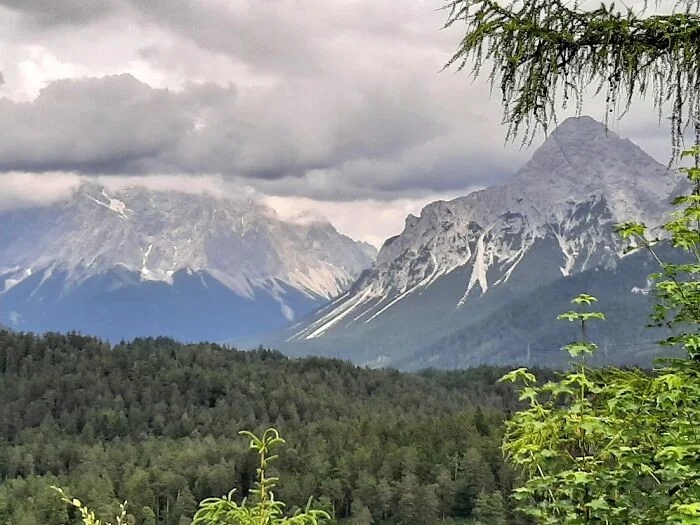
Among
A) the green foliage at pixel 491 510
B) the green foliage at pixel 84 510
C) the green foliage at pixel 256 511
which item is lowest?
the green foliage at pixel 491 510

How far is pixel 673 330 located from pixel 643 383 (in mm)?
664

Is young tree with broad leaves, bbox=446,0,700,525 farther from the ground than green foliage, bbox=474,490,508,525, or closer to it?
farther from the ground

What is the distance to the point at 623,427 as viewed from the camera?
7988mm

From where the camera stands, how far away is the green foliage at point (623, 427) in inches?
285

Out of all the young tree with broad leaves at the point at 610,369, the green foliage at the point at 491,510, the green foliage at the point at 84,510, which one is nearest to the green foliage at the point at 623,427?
the young tree with broad leaves at the point at 610,369

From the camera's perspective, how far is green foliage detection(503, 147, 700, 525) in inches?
285

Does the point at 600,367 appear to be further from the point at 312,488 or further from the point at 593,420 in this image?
the point at 312,488

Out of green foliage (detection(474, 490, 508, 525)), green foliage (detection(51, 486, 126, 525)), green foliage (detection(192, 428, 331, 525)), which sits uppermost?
green foliage (detection(51, 486, 126, 525))

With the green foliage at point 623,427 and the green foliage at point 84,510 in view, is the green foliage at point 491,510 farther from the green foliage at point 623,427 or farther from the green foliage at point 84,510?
the green foliage at point 84,510

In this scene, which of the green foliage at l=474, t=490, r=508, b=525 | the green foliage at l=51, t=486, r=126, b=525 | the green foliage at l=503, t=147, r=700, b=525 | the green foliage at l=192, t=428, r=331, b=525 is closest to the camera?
the green foliage at l=51, t=486, r=126, b=525

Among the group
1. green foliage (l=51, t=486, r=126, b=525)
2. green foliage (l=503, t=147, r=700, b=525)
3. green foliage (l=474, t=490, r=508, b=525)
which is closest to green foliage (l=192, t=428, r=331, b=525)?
green foliage (l=51, t=486, r=126, b=525)

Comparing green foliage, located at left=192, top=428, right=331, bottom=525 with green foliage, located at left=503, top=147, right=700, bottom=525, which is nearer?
green foliage, located at left=503, top=147, right=700, bottom=525

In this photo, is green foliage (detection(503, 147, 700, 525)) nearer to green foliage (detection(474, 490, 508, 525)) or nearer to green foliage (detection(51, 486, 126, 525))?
green foliage (detection(51, 486, 126, 525))

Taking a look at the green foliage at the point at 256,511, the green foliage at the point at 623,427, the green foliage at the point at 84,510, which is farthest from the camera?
the green foliage at the point at 256,511
